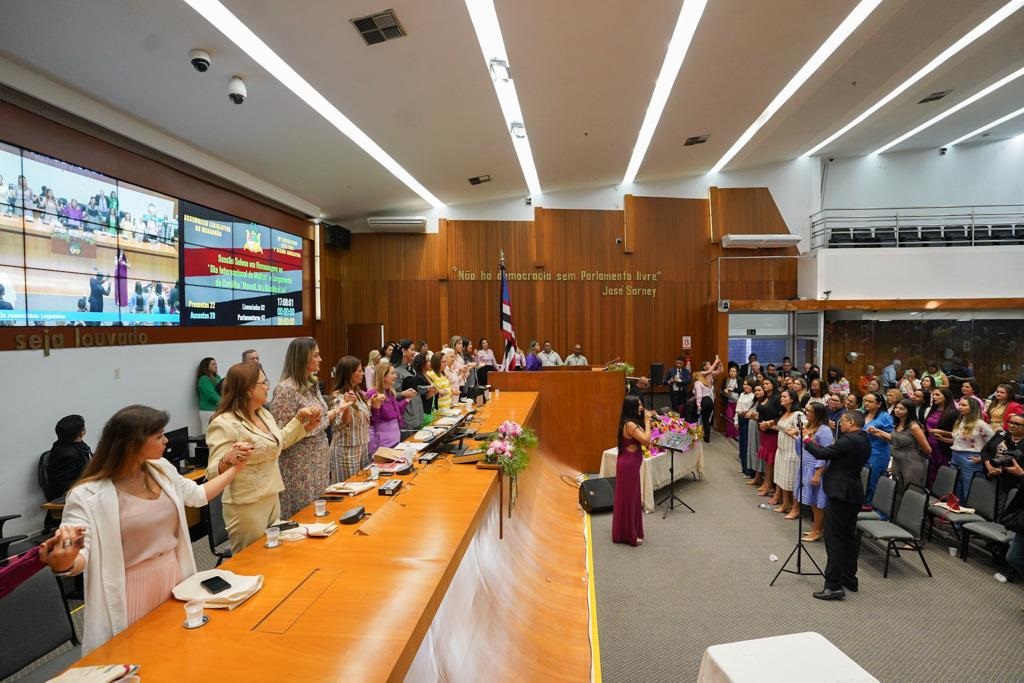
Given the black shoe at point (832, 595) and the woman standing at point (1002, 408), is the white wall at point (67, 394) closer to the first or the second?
the black shoe at point (832, 595)

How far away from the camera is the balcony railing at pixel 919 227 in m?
11.9

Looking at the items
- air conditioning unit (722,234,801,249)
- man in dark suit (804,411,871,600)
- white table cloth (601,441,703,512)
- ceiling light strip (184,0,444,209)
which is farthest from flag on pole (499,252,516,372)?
air conditioning unit (722,234,801,249)

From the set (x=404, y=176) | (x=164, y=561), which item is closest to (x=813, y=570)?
(x=164, y=561)

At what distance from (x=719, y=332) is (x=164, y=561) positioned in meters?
11.6

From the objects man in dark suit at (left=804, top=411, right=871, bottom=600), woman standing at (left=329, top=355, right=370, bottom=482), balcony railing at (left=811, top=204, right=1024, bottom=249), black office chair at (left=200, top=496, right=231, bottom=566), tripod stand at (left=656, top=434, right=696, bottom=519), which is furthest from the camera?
balcony railing at (left=811, top=204, right=1024, bottom=249)

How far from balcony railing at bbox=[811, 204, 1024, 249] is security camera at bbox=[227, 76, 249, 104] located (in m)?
12.8

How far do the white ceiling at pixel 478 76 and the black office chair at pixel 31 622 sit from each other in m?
4.50

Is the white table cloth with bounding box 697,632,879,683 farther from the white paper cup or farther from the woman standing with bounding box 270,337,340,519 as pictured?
the woman standing with bounding box 270,337,340,519

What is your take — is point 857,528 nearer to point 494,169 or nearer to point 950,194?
point 494,169

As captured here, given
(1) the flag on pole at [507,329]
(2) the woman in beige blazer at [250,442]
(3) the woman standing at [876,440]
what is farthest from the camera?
(1) the flag on pole at [507,329]

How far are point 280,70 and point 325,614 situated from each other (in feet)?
19.4

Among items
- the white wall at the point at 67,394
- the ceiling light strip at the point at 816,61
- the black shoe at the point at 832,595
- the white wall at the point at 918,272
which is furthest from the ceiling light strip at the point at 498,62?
the white wall at the point at 918,272

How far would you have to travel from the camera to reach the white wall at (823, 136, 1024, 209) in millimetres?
13172

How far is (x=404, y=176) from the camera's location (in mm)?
9859
